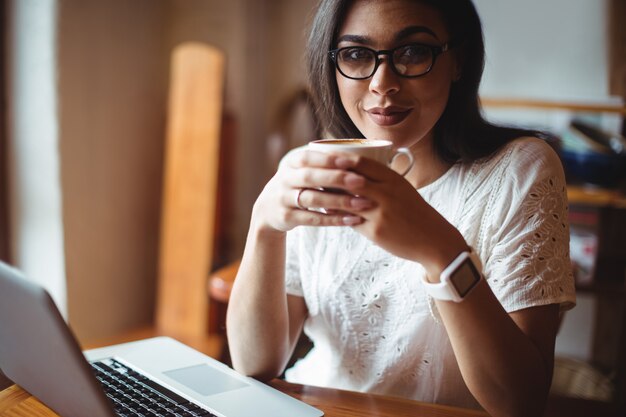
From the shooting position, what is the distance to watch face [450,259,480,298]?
77cm

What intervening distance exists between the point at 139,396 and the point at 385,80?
→ 0.61 meters

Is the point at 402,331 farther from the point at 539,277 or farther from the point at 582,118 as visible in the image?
the point at 582,118

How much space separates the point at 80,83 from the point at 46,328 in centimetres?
185

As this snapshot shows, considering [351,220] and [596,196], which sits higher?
[351,220]

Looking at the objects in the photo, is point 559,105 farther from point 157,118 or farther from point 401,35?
point 157,118

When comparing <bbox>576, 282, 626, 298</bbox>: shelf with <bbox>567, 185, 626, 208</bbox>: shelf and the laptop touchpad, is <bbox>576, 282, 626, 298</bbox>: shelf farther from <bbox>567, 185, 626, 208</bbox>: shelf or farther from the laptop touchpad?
the laptop touchpad

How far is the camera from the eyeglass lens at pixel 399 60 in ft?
3.28

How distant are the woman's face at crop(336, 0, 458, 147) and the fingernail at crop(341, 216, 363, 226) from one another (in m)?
0.32

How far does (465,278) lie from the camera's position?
0.78m

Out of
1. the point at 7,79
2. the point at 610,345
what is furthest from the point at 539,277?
the point at 7,79

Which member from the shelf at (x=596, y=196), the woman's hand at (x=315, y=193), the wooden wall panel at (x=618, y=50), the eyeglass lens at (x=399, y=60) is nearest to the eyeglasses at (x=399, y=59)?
the eyeglass lens at (x=399, y=60)

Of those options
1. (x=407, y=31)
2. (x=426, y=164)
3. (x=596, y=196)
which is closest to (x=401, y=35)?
(x=407, y=31)

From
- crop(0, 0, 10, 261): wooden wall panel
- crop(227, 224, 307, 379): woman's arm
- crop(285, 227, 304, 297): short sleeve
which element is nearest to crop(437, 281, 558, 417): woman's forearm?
crop(227, 224, 307, 379): woman's arm

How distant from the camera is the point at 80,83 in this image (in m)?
2.33
